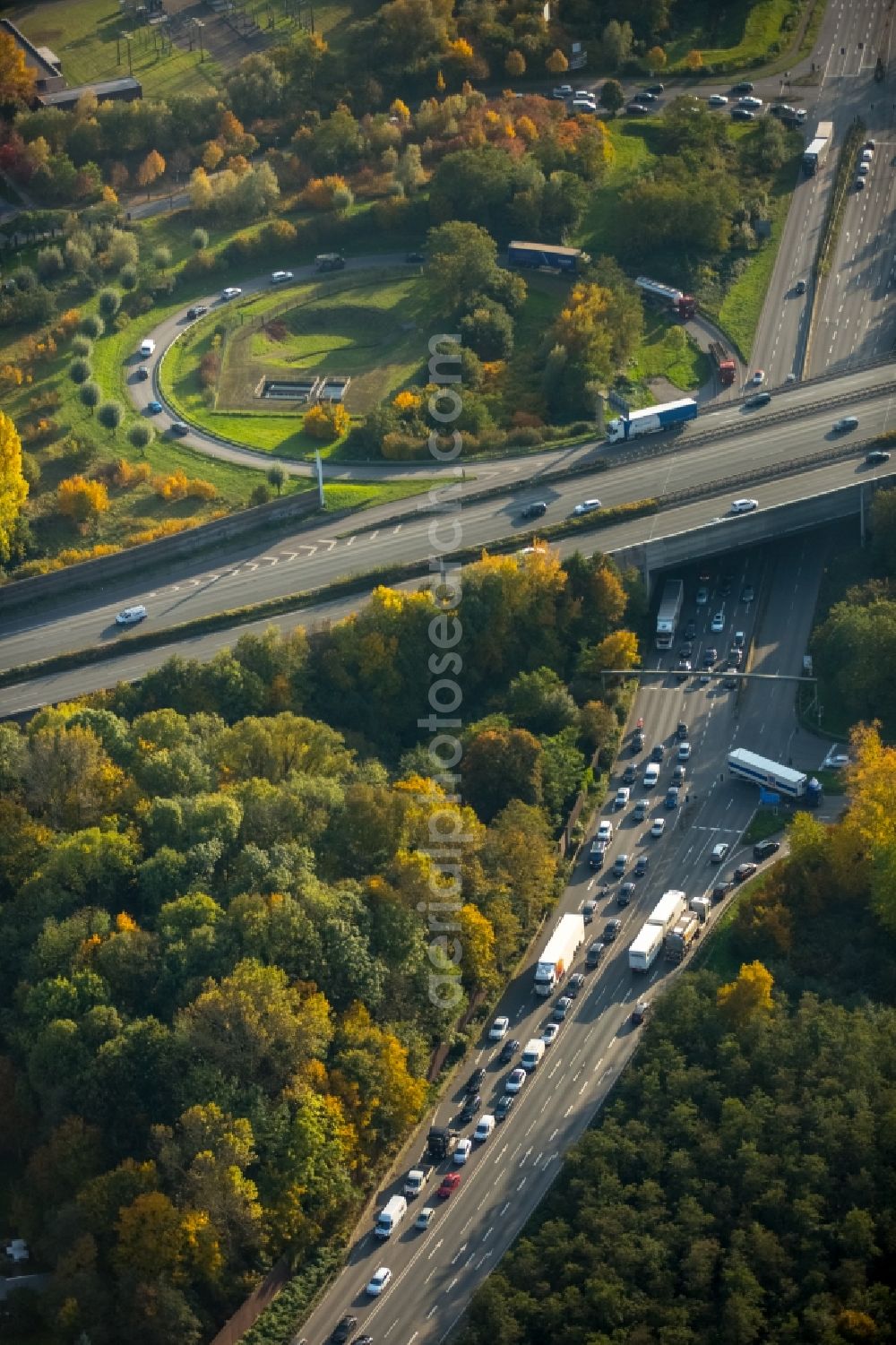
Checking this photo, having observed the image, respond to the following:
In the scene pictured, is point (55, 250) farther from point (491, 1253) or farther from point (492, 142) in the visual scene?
point (491, 1253)

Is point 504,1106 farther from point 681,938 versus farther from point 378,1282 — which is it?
point 681,938

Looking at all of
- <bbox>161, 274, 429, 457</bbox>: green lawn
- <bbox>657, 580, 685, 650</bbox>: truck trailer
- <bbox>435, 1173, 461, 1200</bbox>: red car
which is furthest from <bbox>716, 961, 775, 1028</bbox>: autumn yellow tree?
<bbox>161, 274, 429, 457</bbox>: green lawn

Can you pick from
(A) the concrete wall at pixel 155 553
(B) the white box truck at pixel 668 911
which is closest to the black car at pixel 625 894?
(B) the white box truck at pixel 668 911

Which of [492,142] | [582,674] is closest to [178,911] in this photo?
[582,674]

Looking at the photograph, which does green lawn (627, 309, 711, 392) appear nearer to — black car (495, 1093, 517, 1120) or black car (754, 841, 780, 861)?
black car (754, 841, 780, 861)

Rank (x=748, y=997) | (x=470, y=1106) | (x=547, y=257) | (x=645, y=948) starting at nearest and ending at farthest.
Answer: (x=748, y=997) < (x=470, y=1106) < (x=645, y=948) < (x=547, y=257)

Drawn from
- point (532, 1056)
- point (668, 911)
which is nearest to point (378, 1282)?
point (532, 1056)

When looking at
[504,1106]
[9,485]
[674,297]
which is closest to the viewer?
[504,1106]
